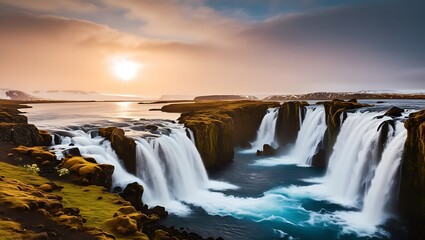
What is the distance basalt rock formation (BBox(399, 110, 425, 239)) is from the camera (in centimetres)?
2536

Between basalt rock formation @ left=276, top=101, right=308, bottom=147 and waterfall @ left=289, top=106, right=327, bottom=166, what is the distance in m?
1.42

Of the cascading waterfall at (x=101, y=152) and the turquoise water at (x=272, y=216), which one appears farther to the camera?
the cascading waterfall at (x=101, y=152)

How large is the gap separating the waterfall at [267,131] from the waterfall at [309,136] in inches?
281

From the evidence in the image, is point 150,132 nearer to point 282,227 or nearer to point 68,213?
point 282,227

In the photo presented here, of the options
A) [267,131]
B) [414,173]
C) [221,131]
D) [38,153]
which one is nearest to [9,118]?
[38,153]

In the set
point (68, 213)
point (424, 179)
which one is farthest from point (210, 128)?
point (68, 213)

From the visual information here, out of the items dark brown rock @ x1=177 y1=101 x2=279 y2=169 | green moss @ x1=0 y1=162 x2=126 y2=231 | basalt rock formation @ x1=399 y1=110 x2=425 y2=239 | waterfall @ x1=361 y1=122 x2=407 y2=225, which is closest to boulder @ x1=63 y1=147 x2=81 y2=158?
green moss @ x1=0 y1=162 x2=126 y2=231

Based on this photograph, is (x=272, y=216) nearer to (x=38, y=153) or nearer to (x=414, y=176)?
(x=414, y=176)

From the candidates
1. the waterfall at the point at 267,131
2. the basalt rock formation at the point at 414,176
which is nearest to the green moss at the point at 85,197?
the basalt rock formation at the point at 414,176

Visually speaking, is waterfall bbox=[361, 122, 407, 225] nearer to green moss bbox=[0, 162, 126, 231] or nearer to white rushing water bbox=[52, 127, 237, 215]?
white rushing water bbox=[52, 127, 237, 215]

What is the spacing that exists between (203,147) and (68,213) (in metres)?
31.6

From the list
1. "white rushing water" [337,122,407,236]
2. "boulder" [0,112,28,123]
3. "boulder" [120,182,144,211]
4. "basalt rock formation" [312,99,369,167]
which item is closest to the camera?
"boulder" [120,182,144,211]

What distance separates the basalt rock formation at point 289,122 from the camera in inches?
2458

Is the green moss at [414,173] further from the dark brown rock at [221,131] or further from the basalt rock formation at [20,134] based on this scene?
the basalt rock formation at [20,134]
